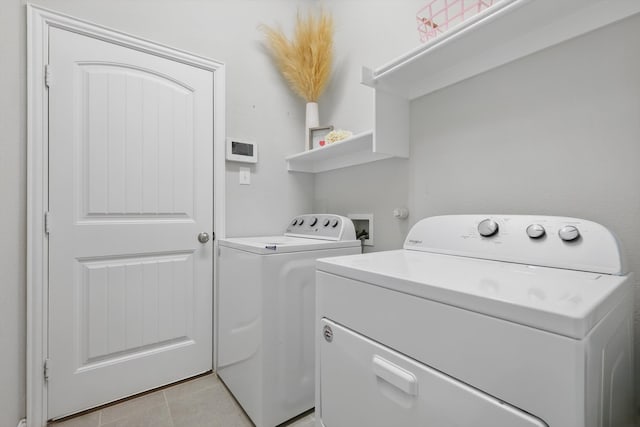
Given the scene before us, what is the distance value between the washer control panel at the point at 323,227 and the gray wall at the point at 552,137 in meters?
0.46

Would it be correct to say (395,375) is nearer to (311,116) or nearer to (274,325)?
(274,325)

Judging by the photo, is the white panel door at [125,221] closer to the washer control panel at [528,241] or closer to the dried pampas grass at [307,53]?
the dried pampas grass at [307,53]

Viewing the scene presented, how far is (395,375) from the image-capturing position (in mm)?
672

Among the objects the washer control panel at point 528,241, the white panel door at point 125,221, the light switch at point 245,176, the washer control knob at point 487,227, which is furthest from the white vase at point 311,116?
the washer control knob at point 487,227

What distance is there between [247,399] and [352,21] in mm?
2316

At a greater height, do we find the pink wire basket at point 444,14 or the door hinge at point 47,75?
the pink wire basket at point 444,14

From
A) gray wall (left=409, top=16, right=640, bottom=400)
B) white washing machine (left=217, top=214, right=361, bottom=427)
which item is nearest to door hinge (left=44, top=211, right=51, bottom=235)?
white washing machine (left=217, top=214, right=361, bottom=427)

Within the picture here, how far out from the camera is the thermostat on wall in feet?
6.17

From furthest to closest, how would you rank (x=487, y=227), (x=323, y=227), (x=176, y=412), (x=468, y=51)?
(x=323, y=227) < (x=176, y=412) < (x=468, y=51) < (x=487, y=227)

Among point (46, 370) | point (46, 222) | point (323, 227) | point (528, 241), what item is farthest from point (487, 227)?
point (46, 370)

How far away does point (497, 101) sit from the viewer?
116 centimetres

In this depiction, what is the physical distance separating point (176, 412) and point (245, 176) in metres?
1.37

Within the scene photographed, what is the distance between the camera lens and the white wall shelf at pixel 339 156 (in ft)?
5.01

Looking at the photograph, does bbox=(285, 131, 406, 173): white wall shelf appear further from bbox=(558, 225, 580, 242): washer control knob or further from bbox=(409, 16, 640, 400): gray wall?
bbox=(558, 225, 580, 242): washer control knob
